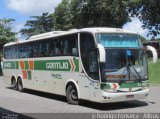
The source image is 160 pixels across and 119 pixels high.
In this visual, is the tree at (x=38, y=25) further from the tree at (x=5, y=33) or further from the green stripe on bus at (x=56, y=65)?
the green stripe on bus at (x=56, y=65)

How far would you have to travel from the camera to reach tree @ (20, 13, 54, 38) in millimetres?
98562

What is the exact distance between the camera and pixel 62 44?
17.8 meters

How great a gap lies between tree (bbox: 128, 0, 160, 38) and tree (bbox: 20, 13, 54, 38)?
155 feet

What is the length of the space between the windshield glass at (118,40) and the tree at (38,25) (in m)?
82.2

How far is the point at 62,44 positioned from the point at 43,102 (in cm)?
256

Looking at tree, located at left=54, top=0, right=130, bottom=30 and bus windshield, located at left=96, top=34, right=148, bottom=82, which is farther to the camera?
tree, located at left=54, top=0, right=130, bottom=30

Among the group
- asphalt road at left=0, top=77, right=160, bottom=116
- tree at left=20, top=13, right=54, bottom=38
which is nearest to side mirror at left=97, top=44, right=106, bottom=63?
asphalt road at left=0, top=77, right=160, bottom=116

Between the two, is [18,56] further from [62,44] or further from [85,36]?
[85,36]

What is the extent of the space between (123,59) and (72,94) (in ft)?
9.19

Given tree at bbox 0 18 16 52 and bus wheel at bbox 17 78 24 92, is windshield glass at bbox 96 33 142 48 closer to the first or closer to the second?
bus wheel at bbox 17 78 24 92

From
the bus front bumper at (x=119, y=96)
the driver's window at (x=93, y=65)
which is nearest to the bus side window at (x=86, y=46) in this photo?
the driver's window at (x=93, y=65)

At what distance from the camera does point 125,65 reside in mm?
15258

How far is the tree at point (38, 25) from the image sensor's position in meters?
98.6

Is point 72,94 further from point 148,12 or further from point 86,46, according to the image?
point 148,12
